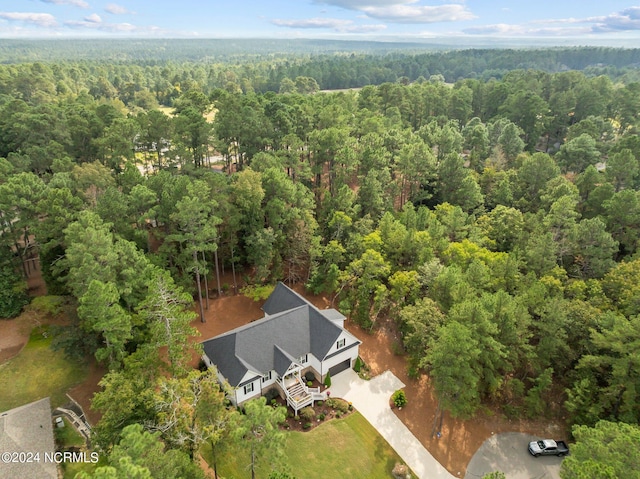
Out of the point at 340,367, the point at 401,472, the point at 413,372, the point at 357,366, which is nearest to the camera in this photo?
the point at 401,472

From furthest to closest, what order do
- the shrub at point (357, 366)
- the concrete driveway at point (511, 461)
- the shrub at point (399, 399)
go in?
the shrub at point (357, 366) < the shrub at point (399, 399) < the concrete driveway at point (511, 461)

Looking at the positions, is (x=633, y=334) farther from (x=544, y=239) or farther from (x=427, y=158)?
(x=427, y=158)

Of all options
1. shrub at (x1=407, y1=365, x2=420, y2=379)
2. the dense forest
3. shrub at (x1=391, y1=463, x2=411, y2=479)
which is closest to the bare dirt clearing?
shrub at (x1=407, y1=365, x2=420, y2=379)

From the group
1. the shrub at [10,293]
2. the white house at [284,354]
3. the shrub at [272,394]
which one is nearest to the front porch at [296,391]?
the white house at [284,354]

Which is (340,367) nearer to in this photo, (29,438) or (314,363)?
(314,363)

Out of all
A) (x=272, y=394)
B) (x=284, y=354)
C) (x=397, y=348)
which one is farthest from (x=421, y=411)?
(x=272, y=394)

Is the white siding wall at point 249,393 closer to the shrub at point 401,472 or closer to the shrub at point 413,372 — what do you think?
the shrub at point 401,472

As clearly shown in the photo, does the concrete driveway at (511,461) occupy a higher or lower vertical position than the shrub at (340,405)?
lower
